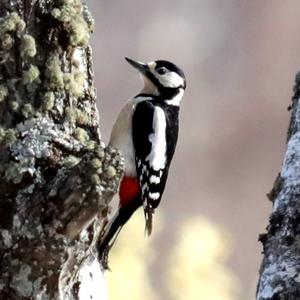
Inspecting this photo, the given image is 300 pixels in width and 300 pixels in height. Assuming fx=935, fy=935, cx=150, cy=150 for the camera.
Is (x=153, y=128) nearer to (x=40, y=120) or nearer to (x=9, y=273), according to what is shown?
(x=40, y=120)

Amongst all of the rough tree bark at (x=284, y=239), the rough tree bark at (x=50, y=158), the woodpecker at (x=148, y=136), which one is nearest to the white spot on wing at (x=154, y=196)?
the woodpecker at (x=148, y=136)

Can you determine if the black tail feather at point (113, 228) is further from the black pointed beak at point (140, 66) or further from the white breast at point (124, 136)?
the black pointed beak at point (140, 66)

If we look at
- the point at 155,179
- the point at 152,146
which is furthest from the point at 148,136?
the point at 155,179

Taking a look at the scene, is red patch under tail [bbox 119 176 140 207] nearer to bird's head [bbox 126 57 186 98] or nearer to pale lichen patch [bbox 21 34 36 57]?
bird's head [bbox 126 57 186 98]

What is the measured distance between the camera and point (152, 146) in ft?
9.26

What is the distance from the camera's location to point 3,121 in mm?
1807

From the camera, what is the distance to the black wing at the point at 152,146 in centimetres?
266

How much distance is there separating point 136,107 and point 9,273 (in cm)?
132

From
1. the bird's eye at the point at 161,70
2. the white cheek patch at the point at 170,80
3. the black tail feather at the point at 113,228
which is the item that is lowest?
the black tail feather at the point at 113,228

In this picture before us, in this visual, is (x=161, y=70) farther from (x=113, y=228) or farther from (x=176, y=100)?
(x=113, y=228)

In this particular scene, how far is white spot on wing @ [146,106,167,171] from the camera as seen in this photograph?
9.08ft

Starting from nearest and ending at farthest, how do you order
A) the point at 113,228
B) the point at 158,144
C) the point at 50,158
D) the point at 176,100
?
the point at 50,158 → the point at 113,228 → the point at 158,144 → the point at 176,100

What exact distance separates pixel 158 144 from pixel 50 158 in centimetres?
110

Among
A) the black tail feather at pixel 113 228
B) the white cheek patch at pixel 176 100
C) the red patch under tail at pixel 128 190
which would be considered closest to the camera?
the black tail feather at pixel 113 228
